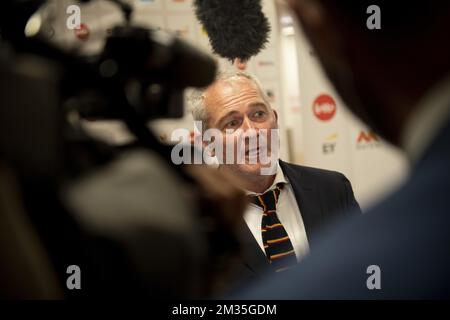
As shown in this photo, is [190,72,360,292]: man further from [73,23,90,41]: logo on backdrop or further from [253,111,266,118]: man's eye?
[73,23,90,41]: logo on backdrop

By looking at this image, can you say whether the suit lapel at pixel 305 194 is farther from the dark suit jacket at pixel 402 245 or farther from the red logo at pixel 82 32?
the dark suit jacket at pixel 402 245

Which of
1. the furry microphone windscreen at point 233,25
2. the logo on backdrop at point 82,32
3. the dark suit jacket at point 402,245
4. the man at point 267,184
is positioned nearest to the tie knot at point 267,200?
the man at point 267,184

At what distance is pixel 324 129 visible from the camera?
1.04 m

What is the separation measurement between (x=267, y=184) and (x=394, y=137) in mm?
588

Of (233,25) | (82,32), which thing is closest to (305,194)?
(233,25)

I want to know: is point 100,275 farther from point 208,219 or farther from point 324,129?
point 324,129

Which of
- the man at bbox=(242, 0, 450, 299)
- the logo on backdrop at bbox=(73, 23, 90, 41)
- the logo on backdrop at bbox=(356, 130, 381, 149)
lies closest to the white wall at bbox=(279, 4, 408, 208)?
the logo on backdrop at bbox=(356, 130, 381, 149)

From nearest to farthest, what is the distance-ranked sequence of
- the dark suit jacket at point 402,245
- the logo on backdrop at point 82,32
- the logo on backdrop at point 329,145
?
the dark suit jacket at point 402,245
the logo on backdrop at point 82,32
the logo on backdrop at point 329,145

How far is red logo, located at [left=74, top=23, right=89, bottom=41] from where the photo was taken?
92 centimetres

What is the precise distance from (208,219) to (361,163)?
490 mm

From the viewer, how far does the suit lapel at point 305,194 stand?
1003 millimetres

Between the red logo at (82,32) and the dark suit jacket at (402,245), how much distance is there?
2.27ft

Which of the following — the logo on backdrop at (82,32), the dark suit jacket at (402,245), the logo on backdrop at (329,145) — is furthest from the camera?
the logo on backdrop at (329,145)

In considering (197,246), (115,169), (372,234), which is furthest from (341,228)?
(115,169)
